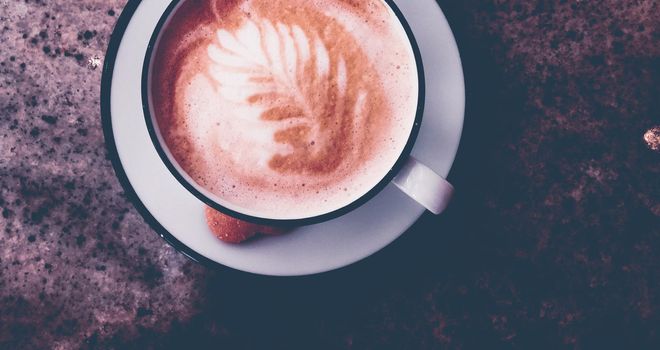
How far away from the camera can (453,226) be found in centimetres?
115

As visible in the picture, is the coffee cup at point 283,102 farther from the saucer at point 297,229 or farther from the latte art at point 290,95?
the saucer at point 297,229

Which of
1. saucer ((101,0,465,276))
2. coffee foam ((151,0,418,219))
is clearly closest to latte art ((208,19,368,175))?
coffee foam ((151,0,418,219))

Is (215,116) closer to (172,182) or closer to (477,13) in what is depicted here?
(172,182)

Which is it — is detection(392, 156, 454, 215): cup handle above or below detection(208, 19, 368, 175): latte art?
below

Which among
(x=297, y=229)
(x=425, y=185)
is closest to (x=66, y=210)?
(x=297, y=229)

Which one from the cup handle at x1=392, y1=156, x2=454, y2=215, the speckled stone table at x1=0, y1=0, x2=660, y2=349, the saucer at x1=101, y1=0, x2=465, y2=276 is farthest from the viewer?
the speckled stone table at x1=0, y1=0, x2=660, y2=349

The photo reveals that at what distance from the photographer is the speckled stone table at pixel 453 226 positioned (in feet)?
3.75

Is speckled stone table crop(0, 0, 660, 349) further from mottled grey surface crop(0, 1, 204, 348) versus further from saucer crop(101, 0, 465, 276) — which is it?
saucer crop(101, 0, 465, 276)

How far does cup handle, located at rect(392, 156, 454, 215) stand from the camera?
2.78ft

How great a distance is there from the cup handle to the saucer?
12cm

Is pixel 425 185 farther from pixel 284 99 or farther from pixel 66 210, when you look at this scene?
pixel 66 210

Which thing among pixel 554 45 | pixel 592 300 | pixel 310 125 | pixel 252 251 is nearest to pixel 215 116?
pixel 310 125

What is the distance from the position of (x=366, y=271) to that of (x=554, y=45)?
2.09 feet

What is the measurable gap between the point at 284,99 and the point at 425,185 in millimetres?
271
